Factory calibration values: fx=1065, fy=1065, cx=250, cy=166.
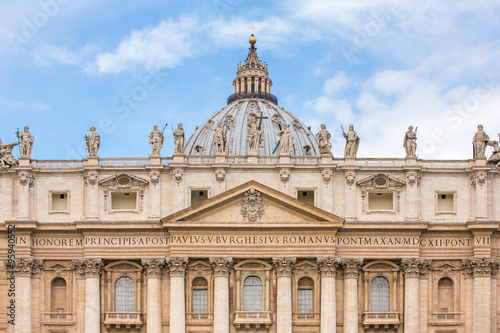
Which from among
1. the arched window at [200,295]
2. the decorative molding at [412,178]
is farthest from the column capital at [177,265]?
the decorative molding at [412,178]

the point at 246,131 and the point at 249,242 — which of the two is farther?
the point at 246,131

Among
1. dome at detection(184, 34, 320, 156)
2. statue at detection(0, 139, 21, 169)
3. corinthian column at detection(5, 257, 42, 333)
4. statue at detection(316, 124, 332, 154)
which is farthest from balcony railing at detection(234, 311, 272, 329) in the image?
dome at detection(184, 34, 320, 156)

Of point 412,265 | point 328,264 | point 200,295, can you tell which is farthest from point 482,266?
point 200,295

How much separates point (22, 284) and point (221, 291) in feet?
41.2

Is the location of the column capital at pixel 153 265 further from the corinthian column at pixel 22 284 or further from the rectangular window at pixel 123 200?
the corinthian column at pixel 22 284

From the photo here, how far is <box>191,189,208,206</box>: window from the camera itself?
68625mm

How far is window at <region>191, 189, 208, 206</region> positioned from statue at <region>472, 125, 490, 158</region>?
57.9 ft

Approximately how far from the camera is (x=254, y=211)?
6719cm

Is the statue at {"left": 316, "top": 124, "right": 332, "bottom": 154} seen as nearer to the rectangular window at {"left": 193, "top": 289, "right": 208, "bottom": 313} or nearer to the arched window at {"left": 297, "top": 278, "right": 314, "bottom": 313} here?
the arched window at {"left": 297, "top": 278, "right": 314, "bottom": 313}

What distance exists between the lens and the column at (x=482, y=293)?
66.4 meters

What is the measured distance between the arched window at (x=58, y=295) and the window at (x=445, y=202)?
2463 cm

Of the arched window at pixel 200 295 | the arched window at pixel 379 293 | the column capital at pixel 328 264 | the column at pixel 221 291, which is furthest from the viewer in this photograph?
the arched window at pixel 379 293

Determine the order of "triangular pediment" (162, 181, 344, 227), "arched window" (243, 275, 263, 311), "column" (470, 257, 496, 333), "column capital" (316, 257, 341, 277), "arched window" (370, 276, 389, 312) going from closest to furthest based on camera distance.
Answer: "column" (470, 257, 496, 333) → "column capital" (316, 257, 341, 277) → "triangular pediment" (162, 181, 344, 227) → "arched window" (243, 275, 263, 311) → "arched window" (370, 276, 389, 312)

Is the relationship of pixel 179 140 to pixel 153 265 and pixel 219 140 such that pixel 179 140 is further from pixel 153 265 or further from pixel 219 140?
pixel 153 265
